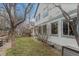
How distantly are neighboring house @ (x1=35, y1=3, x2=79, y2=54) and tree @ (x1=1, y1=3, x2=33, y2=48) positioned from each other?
0.16m

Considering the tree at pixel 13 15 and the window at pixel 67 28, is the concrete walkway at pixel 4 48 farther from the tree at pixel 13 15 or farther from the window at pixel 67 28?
the window at pixel 67 28

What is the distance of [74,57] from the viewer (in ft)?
7.60

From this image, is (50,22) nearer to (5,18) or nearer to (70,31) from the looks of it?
(70,31)

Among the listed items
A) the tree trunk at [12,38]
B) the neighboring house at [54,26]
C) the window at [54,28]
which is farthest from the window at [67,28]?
the tree trunk at [12,38]

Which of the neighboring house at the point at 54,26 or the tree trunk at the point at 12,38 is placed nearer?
the neighboring house at the point at 54,26

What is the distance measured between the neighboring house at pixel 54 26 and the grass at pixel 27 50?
4.6 inches

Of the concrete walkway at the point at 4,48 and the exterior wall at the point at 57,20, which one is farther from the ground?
the exterior wall at the point at 57,20

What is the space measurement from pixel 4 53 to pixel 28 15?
612 millimetres

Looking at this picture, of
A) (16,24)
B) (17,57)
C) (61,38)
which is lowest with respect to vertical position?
(17,57)

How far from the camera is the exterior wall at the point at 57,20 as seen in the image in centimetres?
228

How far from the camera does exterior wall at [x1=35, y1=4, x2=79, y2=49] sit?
228 centimetres

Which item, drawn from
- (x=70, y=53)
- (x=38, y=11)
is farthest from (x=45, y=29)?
(x=70, y=53)

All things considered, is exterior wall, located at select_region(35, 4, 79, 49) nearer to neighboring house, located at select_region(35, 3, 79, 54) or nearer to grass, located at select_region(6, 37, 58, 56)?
neighboring house, located at select_region(35, 3, 79, 54)

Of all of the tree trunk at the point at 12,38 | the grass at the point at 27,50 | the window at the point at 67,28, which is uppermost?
the window at the point at 67,28
